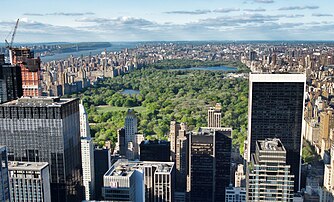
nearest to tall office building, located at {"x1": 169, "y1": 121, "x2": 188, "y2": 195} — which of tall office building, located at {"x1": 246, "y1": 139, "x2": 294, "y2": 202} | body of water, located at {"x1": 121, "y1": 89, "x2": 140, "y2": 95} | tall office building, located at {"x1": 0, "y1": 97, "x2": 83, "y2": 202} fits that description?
tall office building, located at {"x1": 0, "y1": 97, "x2": 83, "y2": 202}

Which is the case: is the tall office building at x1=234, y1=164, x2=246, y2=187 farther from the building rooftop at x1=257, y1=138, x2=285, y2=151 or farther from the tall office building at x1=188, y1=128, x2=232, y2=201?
the building rooftop at x1=257, y1=138, x2=285, y2=151

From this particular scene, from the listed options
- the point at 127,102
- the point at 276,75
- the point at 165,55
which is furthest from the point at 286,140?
the point at 165,55

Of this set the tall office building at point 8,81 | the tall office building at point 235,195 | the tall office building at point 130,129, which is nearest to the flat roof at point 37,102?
the tall office building at point 8,81

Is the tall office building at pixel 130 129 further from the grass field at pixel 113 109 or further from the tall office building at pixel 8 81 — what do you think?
the grass field at pixel 113 109

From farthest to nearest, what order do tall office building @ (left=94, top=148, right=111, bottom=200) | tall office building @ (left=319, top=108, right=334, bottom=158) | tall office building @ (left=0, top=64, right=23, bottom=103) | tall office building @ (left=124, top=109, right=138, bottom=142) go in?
tall office building @ (left=124, top=109, right=138, bottom=142) → tall office building @ (left=319, top=108, right=334, bottom=158) → tall office building @ (left=94, top=148, right=111, bottom=200) → tall office building @ (left=0, top=64, right=23, bottom=103)

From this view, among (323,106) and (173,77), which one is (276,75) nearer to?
(323,106)

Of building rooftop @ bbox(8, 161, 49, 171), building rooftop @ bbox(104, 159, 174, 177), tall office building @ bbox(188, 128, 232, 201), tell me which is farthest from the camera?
tall office building @ bbox(188, 128, 232, 201)

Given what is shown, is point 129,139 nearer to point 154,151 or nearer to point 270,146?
point 154,151
